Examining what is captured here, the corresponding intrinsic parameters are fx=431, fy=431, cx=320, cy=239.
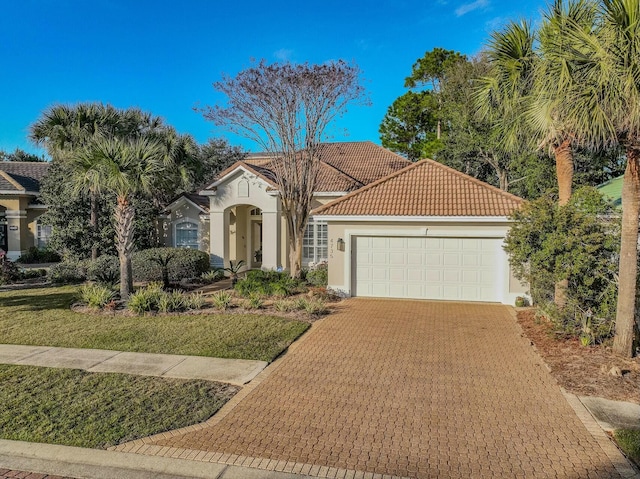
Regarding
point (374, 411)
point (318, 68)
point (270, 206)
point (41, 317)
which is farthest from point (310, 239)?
point (374, 411)

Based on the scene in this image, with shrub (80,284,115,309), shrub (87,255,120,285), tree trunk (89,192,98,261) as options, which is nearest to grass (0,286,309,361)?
shrub (80,284,115,309)

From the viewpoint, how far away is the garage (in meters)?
14.2

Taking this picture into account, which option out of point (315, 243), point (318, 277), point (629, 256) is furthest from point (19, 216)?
point (629, 256)

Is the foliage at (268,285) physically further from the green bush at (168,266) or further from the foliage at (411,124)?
the foliage at (411,124)

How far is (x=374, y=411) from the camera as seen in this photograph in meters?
6.14

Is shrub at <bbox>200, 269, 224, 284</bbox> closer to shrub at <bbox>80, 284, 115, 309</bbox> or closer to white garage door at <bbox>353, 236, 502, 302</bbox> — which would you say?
shrub at <bbox>80, 284, 115, 309</bbox>

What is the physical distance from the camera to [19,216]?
26.1 meters

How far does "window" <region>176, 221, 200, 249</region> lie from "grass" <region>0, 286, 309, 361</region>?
9519mm

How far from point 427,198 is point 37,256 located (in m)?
22.7

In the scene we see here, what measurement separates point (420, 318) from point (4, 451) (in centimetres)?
960

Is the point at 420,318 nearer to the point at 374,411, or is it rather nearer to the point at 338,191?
the point at 374,411

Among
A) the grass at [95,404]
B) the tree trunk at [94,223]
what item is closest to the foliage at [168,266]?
the tree trunk at [94,223]

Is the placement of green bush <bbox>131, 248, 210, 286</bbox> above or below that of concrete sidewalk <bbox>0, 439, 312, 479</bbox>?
above

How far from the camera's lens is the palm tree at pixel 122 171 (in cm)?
1291
